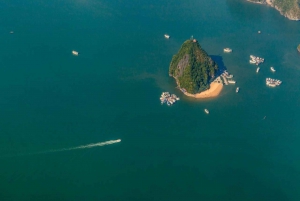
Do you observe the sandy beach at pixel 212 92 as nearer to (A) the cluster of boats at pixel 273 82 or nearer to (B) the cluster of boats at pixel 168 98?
(B) the cluster of boats at pixel 168 98

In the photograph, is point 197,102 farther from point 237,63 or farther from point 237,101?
point 237,63

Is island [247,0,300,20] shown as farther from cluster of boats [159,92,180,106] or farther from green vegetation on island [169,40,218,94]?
cluster of boats [159,92,180,106]

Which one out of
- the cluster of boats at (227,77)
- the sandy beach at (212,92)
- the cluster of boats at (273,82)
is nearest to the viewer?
the sandy beach at (212,92)

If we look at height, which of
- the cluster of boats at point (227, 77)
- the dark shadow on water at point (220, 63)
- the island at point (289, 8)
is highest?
the island at point (289, 8)

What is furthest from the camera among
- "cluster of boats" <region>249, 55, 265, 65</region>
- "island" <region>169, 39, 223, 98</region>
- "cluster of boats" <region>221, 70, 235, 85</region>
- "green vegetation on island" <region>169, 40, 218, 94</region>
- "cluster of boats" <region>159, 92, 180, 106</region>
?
"cluster of boats" <region>249, 55, 265, 65</region>

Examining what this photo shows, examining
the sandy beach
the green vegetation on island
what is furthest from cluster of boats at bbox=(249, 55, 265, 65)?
the sandy beach

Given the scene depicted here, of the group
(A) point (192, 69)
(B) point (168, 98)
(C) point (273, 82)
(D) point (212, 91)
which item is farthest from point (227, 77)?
(B) point (168, 98)

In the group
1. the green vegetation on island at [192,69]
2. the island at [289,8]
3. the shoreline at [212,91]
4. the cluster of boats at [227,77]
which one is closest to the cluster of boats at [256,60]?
the cluster of boats at [227,77]

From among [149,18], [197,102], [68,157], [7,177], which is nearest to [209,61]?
[197,102]
